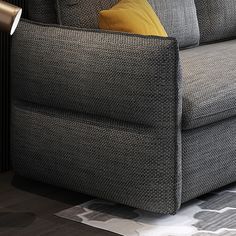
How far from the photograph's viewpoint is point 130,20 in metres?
2.98

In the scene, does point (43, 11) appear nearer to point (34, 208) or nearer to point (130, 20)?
point (130, 20)

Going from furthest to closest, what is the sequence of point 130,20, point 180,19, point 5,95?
point 180,19 → point 5,95 → point 130,20

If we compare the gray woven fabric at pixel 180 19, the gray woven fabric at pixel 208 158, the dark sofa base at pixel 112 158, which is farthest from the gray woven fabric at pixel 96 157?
Result: the gray woven fabric at pixel 180 19

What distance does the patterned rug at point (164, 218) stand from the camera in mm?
2600

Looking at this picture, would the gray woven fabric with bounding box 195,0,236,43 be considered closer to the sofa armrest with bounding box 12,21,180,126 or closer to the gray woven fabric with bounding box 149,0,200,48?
the gray woven fabric with bounding box 149,0,200,48

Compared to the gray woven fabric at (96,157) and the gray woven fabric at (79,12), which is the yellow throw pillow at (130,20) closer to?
the gray woven fabric at (79,12)

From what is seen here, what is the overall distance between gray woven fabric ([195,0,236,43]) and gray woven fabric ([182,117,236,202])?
3.10 ft

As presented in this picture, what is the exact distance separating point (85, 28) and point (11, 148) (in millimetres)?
583

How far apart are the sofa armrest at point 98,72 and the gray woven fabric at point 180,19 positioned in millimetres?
685

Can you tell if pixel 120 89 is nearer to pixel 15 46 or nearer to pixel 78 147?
pixel 78 147

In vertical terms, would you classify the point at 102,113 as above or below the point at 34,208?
above

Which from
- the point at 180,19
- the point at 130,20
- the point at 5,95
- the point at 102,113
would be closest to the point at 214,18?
the point at 180,19

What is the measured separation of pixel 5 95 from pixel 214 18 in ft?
3.80

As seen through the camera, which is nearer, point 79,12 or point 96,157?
point 96,157
